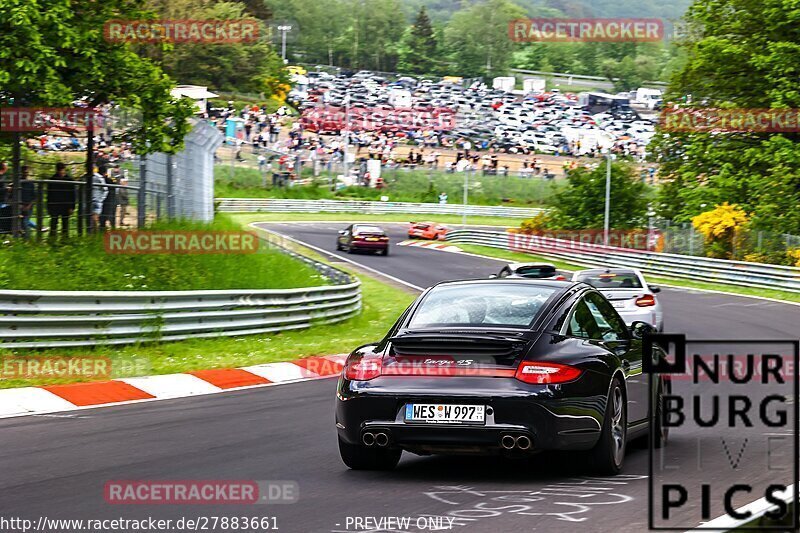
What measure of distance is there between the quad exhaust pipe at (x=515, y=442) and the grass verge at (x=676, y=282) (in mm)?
30698

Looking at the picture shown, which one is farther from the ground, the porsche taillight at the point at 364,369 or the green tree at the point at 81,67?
the green tree at the point at 81,67

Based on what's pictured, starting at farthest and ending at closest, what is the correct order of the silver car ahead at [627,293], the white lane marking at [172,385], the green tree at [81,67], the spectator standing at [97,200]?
the silver car ahead at [627,293] → the spectator standing at [97,200] → the green tree at [81,67] → the white lane marking at [172,385]

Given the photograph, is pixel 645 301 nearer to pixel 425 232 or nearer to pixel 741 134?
pixel 741 134

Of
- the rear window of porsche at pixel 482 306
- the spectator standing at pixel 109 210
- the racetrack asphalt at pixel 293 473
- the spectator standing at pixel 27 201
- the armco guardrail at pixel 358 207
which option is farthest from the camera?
the armco guardrail at pixel 358 207

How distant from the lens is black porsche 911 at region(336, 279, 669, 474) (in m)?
7.87

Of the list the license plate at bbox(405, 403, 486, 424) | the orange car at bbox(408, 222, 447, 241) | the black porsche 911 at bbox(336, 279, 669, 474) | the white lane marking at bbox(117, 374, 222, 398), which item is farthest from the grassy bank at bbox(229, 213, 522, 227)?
the license plate at bbox(405, 403, 486, 424)

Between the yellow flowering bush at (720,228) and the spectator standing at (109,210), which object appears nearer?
the spectator standing at (109,210)

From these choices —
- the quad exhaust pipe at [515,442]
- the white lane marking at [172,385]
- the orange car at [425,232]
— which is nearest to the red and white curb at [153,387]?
the white lane marking at [172,385]

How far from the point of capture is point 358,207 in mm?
79750

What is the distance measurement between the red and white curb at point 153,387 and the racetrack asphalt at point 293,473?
19.7 inches

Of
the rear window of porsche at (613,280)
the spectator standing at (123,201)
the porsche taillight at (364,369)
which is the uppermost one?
→ the spectator standing at (123,201)

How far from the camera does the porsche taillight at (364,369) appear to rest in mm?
8250

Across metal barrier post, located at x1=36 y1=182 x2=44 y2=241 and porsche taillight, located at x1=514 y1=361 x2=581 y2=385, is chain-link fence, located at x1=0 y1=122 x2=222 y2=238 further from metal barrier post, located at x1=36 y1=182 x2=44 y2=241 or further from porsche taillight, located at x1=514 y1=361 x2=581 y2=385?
porsche taillight, located at x1=514 y1=361 x2=581 y2=385

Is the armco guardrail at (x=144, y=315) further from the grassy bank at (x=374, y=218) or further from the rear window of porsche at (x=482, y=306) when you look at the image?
the grassy bank at (x=374, y=218)
